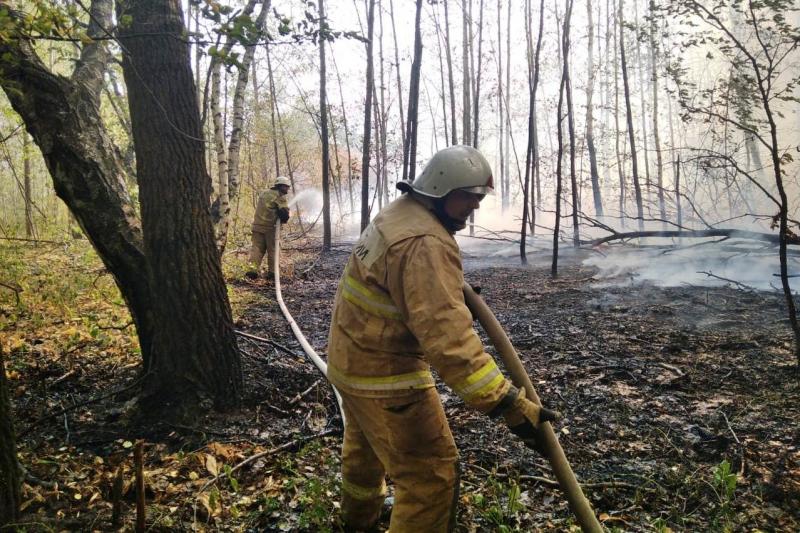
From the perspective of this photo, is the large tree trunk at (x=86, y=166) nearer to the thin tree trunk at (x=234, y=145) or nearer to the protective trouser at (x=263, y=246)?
the protective trouser at (x=263, y=246)

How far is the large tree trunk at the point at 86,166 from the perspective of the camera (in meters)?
3.61

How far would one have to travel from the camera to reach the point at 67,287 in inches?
285

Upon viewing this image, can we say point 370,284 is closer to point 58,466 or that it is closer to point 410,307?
point 410,307

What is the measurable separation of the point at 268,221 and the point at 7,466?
316 inches

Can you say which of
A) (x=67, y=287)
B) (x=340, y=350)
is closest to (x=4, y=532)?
(x=340, y=350)

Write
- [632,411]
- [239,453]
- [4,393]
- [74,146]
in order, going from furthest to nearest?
[632,411], [74,146], [239,453], [4,393]

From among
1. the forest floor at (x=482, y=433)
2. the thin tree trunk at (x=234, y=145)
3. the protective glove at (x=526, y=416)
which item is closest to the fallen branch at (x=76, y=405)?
the forest floor at (x=482, y=433)

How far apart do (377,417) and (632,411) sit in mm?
2734

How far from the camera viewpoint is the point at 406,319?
2229 mm

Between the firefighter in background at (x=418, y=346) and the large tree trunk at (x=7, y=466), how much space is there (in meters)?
1.54

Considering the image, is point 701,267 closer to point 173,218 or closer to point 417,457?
point 417,457

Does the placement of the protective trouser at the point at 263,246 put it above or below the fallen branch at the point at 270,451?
above

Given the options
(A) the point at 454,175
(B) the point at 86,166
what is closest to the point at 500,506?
(A) the point at 454,175

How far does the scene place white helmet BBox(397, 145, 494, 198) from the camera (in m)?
2.44
